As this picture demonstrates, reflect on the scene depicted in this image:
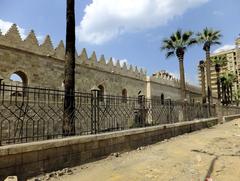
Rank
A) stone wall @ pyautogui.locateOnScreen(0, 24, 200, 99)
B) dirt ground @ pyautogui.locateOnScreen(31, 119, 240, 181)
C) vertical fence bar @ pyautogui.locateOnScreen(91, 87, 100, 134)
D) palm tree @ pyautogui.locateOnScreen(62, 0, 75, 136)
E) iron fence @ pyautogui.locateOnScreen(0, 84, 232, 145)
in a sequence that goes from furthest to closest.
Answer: stone wall @ pyautogui.locateOnScreen(0, 24, 200, 99)
vertical fence bar @ pyautogui.locateOnScreen(91, 87, 100, 134)
palm tree @ pyautogui.locateOnScreen(62, 0, 75, 136)
iron fence @ pyautogui.locateOnScreen(0, 84, 232, 145)
dirt ground @ pyautogui.locateOnScreen(31, 119, 240, 181)

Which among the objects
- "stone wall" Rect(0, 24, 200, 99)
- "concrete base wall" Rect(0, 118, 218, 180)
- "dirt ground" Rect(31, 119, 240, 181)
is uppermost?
"stone wall" Rect(0, 24, 200, 99)

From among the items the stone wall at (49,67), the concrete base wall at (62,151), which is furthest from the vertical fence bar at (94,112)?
the stone wall at (49,67)

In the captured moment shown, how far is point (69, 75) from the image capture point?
8.20m

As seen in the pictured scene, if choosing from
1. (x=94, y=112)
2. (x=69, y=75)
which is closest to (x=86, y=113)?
(x=94, y=112)

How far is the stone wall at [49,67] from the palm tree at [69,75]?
6.50ft

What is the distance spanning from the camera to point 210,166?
21.3 ft

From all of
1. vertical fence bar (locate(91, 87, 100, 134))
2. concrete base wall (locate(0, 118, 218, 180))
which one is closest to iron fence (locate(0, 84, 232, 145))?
vertical fence bar (locate(91, 87, 100, 134))

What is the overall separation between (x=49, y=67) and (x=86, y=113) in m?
8.13

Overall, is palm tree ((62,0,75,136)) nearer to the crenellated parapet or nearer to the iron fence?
the iron fence

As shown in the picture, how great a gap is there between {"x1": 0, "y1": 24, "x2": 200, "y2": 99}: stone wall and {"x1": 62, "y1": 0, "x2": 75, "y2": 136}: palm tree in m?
1.98

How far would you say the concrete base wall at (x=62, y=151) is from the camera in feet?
16.1

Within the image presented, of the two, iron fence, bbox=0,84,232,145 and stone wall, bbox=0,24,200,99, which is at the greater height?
stone wall, bbox=0,24,200,99

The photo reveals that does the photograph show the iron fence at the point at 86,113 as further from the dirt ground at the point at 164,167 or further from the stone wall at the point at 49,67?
the stone wall at the point at 49,67

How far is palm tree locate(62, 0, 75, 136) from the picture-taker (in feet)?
24.1
